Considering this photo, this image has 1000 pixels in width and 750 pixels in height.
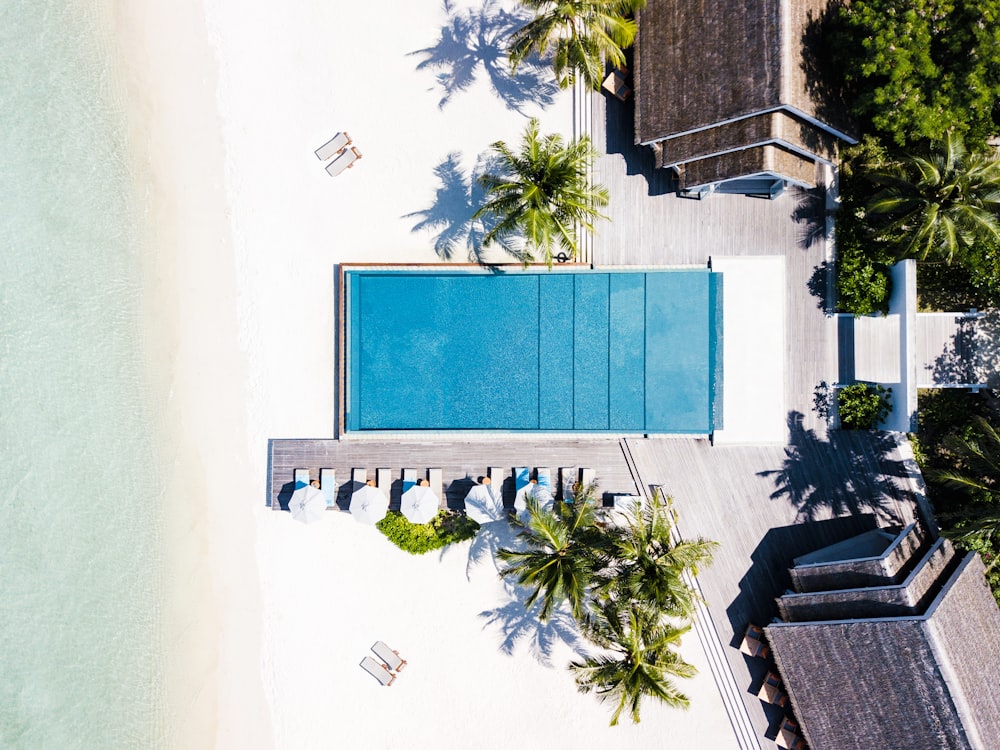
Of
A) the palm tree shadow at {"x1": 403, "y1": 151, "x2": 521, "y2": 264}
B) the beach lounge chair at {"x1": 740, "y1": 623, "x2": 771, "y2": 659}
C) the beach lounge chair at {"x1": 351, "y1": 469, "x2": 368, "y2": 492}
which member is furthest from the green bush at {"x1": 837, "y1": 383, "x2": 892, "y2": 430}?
the beach lounge chair at {"x1": 351, "y1": 469, "x2": 368, "y2": 492}

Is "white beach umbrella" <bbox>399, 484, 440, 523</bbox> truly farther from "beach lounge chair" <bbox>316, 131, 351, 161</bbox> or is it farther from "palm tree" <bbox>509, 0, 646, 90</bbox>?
"palm tree" <bbox>509, 0, 646, 90</bbox>

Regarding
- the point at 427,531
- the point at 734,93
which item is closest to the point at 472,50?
the point at 734,93

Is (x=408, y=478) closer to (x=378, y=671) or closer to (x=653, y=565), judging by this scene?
(x=378, y=671)

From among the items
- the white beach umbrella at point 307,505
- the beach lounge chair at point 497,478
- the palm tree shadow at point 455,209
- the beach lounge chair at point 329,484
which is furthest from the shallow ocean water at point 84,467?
the beach lounge chair at point 497,478

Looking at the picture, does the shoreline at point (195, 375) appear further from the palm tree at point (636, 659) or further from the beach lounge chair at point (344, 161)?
the palm tree at point (636, 659)

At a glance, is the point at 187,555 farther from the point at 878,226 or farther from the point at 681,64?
the point at 878,226

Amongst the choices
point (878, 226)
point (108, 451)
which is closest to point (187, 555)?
point (108, 451)

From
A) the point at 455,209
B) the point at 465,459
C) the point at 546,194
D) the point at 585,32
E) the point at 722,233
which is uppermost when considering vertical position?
the point at 585,32

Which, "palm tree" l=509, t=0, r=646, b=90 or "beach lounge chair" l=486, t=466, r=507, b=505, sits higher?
"palm tree" l=509, t=0, r=646, b=90
